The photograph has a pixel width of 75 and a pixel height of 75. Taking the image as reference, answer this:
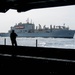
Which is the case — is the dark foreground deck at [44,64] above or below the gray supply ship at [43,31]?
above

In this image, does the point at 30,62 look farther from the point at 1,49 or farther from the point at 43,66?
the point at 1,49

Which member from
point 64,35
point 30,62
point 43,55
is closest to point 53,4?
point 43,55

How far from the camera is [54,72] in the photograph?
979 centimetres

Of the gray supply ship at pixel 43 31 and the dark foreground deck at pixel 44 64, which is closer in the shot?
the dark foreground deck at pixel 44 64

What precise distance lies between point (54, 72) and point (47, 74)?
307 mm

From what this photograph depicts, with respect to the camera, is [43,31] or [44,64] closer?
[44,64]

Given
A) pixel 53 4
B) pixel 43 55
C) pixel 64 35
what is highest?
pixel 53 4

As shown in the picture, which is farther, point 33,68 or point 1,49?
point 1,49

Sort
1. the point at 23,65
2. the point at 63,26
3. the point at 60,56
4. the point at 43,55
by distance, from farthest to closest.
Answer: the point at 63,26, the point at 43,55, the point at 60,56, the point at 23,65

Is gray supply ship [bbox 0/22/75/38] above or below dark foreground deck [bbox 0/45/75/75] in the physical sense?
below

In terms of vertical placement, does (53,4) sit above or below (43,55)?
above

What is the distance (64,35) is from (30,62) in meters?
126

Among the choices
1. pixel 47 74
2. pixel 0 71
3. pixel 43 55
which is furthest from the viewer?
pixel 43 55

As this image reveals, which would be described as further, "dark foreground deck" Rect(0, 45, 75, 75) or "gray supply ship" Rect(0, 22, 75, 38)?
"gray supply ship" Rect(0, 22, 75, 38)
